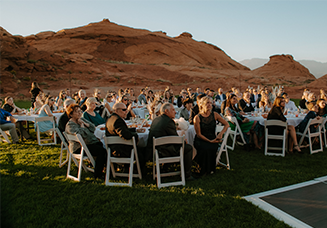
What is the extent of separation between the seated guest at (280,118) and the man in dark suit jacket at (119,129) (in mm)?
3852

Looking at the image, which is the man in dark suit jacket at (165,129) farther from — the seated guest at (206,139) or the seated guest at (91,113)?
the seated guest at (91,113)

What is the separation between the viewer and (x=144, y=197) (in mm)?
3918

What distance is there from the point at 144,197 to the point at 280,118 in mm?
4153

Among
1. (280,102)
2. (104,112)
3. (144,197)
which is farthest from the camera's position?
(104,112)

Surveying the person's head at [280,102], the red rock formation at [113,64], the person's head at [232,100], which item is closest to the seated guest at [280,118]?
the person's head at [280,102]

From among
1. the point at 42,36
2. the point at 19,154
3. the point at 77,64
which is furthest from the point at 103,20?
the point at 19,154

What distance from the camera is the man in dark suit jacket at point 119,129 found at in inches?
167

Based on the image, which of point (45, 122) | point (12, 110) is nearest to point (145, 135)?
point (45, 122)

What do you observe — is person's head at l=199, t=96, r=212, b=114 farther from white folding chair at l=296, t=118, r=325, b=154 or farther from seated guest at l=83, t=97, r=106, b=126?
white folding chair at l=296, t=118, r=325, b=154

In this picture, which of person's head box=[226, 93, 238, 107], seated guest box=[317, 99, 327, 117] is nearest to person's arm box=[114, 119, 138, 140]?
person's head box=[226, 93, 238, 107]

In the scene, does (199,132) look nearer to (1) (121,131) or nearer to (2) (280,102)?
(1) (121,131)

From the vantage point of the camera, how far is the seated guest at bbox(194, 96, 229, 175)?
482 centimetres

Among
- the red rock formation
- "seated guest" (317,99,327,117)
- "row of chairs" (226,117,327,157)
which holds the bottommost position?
"row of chairs" (226,117,327,157)

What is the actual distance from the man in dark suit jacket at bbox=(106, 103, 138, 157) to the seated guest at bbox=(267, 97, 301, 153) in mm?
3852
